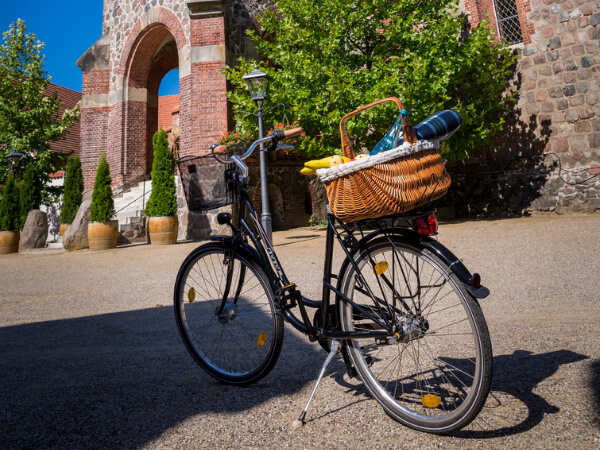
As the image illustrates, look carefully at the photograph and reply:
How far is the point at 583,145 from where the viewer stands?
10.3 m

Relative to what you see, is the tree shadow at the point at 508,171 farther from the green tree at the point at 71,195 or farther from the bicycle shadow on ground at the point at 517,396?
the green tree at the point at 71,195

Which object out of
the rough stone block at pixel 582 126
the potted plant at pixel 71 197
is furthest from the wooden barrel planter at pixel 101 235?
the rough stone block at pixel 582 126

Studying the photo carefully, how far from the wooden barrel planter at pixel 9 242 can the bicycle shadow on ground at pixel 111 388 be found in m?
9.84

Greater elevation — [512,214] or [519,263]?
[512,214]

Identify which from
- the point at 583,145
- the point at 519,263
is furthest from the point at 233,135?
the point at 583,145

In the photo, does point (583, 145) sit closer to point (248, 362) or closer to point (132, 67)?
point (248, 362)

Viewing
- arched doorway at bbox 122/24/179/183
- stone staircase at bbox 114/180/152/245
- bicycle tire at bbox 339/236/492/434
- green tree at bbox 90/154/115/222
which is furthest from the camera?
arched doorway at bbox 122/24/179/183

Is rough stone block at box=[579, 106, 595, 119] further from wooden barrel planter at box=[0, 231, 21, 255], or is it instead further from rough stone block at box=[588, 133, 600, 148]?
wooden barrel planter at box=[0, 231, 21, 255]

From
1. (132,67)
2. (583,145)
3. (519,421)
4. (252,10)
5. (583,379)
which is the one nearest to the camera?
(519,421)

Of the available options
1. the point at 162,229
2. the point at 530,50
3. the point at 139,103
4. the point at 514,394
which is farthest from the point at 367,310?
the point at 139,103

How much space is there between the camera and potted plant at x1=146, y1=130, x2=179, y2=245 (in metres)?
10.5

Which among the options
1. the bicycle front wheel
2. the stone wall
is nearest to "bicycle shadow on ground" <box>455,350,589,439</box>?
the bicycle front wheel

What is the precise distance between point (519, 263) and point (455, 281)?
468 cm

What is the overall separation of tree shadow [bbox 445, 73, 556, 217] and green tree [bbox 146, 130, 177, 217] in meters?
7.95
